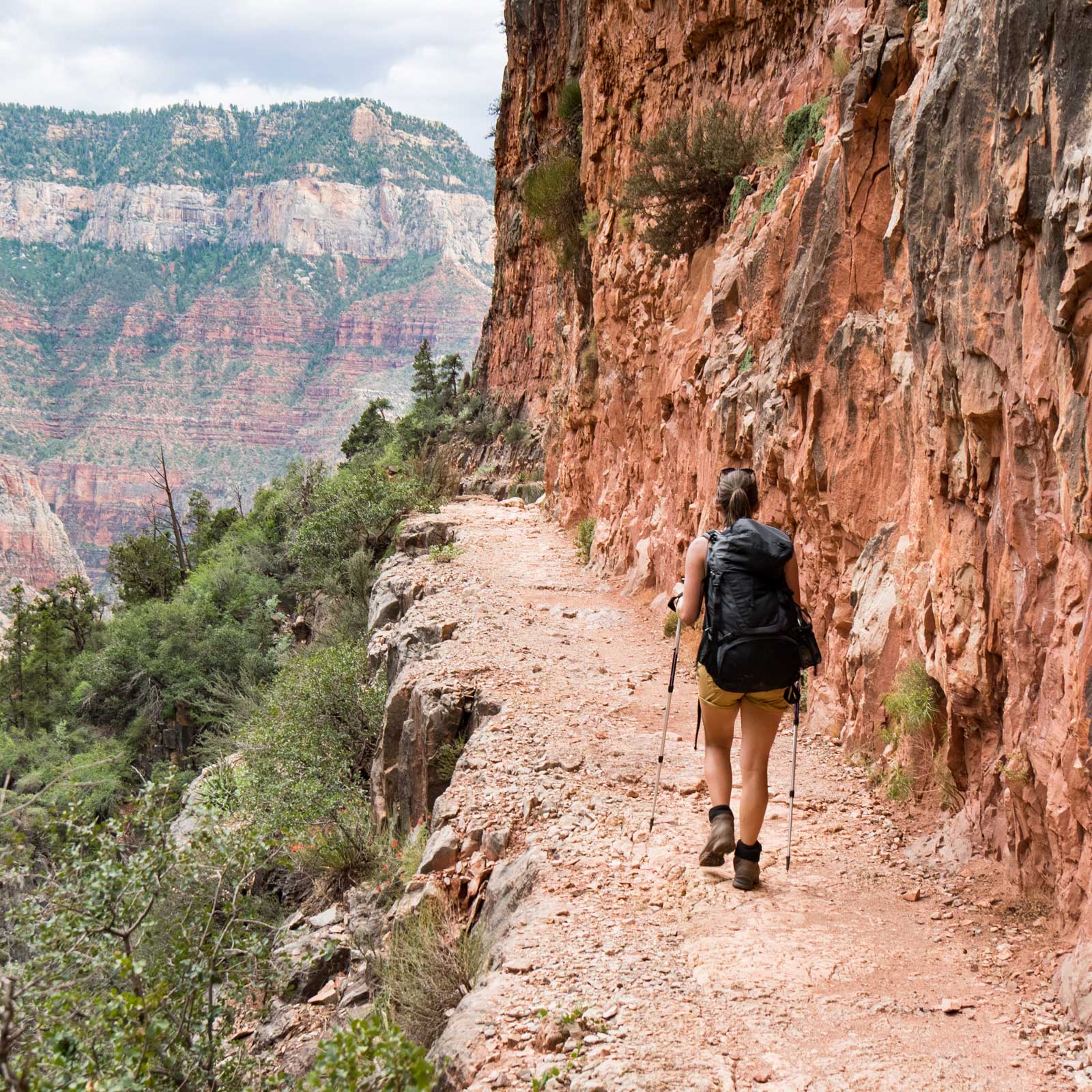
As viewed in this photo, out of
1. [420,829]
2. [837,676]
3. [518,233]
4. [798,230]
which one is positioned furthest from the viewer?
[518,233]

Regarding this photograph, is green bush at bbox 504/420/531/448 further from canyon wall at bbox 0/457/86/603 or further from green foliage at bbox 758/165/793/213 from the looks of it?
canyon wall at bbox 0/457/86/603

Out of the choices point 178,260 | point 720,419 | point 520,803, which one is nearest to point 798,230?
point 720,419

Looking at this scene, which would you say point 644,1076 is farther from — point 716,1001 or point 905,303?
point 905,303

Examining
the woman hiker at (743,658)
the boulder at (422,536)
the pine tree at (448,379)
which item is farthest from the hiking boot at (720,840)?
the pine tree at (448,379)

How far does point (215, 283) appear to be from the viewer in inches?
5684

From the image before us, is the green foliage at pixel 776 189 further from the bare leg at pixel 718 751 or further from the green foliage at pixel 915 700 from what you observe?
the bare leg at pixel 718 751

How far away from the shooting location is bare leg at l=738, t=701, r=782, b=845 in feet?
12.8

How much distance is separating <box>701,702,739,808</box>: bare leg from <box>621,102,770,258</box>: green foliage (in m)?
7.03

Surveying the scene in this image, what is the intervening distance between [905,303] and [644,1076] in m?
4.53

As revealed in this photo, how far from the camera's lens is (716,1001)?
10.6 ft

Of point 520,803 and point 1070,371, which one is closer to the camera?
point 1070,371

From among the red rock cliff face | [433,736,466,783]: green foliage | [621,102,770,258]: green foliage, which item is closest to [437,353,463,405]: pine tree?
the red rock cliff face

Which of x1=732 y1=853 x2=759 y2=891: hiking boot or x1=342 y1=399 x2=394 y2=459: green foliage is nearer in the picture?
x1=732 y1=853 x2=759 y2=891: hiking boot

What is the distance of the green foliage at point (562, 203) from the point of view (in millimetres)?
17203
